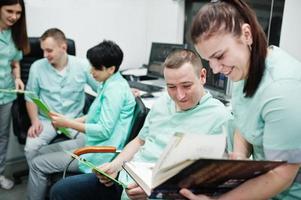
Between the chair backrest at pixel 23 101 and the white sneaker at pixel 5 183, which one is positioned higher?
the chair backrest at pixel 23 101

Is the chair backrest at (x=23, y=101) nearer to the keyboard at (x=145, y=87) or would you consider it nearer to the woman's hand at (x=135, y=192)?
the keyboard at (x=145, y=87)

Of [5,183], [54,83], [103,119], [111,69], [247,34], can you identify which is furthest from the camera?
[5,183]

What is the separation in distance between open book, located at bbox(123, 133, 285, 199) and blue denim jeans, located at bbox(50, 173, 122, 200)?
0.78 m

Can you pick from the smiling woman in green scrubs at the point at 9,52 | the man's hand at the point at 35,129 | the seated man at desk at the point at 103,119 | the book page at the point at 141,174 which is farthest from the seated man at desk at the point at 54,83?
the book page at the point at 141,174

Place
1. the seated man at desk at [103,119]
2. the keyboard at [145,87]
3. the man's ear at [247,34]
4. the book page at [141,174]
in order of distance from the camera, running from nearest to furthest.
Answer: the man's ear at [247,34], the book page at [141,174], the seated man at desk at [103,119], the keyboard at [145,87]

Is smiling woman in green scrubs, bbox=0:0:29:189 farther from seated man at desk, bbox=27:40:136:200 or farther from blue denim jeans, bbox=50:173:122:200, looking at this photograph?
blue denim jeans, bbox=50:173:122:200

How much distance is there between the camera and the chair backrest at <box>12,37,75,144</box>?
231 centimetres

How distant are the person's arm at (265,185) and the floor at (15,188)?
1935mm

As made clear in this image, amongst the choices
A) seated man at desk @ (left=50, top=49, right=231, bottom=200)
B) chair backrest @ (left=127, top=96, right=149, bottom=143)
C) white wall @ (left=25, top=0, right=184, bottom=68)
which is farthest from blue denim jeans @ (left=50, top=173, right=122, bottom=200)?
white wall @ (left=25, top=0, right=184, bottom=68)

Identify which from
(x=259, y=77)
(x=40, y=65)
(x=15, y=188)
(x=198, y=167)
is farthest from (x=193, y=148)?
(x=15, y=188)

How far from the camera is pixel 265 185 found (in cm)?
86

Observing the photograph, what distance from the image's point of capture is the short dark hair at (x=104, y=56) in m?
1.82

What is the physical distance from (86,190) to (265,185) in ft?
3.26

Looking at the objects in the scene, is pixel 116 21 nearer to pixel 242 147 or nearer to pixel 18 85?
pixel 18 85
